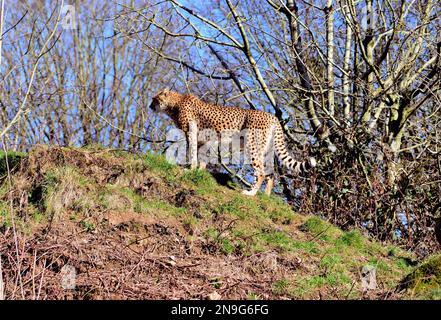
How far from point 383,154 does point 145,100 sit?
754 centimetres

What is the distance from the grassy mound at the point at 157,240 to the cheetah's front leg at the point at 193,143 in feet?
2.10

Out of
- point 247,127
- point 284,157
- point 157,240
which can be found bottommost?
point 157,240

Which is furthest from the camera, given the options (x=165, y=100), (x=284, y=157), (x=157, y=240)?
(x=165, y=100)

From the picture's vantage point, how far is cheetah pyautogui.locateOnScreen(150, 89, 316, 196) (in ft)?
37.4

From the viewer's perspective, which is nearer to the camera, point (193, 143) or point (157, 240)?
point (157, 240)

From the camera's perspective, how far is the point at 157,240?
8.00m

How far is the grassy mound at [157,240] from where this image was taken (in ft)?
22.0

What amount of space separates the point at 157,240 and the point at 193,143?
12.2 feet

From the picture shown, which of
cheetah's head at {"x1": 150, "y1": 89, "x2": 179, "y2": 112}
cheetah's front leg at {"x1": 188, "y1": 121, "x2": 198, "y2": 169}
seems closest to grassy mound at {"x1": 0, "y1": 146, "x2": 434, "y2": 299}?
cheetah's front leg at {"x1": 188, "y1": 121, "x2": 198, "y2": 169}

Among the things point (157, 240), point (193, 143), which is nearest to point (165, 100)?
point (193, 143)

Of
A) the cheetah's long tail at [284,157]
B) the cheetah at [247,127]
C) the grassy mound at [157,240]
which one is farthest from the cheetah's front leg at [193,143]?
the cheetah's long tail at [284,157]

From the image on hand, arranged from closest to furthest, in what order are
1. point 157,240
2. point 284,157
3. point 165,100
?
point 157,240 → point 284,157 → point 165,100

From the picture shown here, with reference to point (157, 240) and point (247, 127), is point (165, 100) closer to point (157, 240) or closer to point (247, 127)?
point (247, 127)
